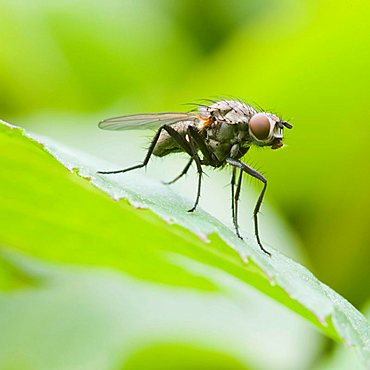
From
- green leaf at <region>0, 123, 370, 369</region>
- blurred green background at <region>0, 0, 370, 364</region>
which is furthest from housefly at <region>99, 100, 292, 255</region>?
blurred green background at <region>0, 0, 370, 364</region>

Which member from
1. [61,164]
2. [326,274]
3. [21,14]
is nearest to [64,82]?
[21,14]

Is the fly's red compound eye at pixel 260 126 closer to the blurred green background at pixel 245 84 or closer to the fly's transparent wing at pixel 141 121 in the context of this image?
the fly's transparent wing at pixel 141 121

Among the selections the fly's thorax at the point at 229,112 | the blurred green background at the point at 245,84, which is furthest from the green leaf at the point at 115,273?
the blurred green background at the point at 245,84

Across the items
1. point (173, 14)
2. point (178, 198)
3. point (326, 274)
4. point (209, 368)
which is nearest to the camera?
point (178, 198)

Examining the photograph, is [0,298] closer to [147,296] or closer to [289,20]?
[147,296]

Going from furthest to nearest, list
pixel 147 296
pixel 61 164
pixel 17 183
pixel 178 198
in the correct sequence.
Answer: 1. pixel 147 296
2. pixel 178 198
3. pixel 17 183
4. pixel 61 164
